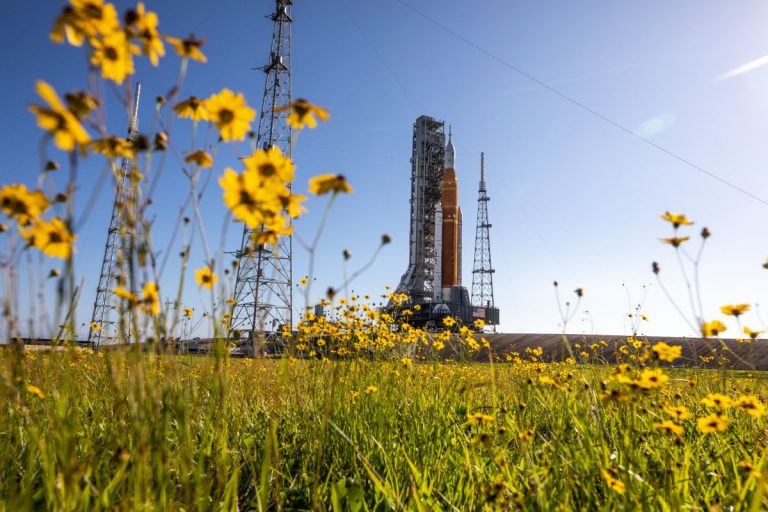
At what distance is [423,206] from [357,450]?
3226cm

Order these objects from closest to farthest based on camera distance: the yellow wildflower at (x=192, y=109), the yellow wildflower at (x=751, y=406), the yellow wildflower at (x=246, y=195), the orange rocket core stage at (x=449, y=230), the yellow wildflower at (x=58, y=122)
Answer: the yellow wildflower at (x=58, y=122) → the yellow wildflower at (x=246, y=195) → the yellow wildflower at (x=192, y=109) → the yellow wildflower at (x=751, y=406) → the orange rocket core stage at (x=449, y=230)

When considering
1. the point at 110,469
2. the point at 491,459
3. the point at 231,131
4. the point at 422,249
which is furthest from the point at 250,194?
the point at 422,249

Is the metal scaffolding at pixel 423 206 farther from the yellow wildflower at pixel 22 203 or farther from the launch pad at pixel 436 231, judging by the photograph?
the yellow wildflower at pixel 22 203

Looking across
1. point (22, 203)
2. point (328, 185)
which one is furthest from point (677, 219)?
point (22, 203)

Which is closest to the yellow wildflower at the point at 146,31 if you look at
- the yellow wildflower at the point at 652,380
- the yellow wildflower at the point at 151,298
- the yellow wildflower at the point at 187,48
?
the yellow wildflower at the point at 187,48

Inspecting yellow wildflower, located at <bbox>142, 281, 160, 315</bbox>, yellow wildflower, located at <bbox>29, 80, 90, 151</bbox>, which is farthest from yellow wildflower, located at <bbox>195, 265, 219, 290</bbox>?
yellow wildflower, located at <bbox>29, 80, 90, 151</bbox>

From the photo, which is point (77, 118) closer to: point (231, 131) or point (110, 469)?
point (231, 131)

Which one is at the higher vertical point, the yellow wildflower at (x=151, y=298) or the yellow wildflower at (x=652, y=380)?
the yellow wildflower at (x=151, y=298)

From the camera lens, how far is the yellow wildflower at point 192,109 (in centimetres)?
106

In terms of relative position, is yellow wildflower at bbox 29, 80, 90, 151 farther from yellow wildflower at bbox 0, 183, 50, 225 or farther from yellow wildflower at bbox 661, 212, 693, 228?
yellow wildflower at bbox 661, 212, 693, 228

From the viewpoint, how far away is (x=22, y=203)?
3.00 feet

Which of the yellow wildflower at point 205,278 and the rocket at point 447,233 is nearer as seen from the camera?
the yellow wildflower at point 205,278

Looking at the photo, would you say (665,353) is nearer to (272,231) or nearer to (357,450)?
(357,450)

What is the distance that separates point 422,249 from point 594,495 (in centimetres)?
3113
